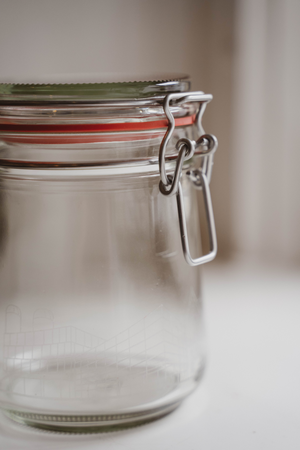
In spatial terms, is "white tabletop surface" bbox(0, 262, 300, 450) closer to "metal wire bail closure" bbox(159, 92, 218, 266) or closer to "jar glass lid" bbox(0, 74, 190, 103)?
"metal wire bail closure" bbox(159, 92, 218, 266)

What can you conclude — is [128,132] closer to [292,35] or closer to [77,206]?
[77,206]

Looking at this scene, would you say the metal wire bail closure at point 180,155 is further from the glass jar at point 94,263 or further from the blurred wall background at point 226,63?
the blurred wall background at point 226,63

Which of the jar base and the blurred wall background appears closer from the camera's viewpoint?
the jar base

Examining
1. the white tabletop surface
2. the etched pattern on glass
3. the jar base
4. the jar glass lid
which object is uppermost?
the jar glass lid

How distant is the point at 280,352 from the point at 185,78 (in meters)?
0.31

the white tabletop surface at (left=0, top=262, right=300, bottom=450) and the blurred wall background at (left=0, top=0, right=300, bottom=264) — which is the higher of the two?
the blurred wall background at (left=0, top=0, right=300, bottom=264)

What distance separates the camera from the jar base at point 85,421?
15.1 inches

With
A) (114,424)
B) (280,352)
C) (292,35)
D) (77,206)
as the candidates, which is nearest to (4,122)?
(77,206)

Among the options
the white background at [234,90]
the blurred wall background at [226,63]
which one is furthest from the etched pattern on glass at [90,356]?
the blurred wall background at [226,63]

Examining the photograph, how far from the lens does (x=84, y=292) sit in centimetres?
40

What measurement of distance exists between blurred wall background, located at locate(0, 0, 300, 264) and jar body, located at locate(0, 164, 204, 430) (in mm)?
328

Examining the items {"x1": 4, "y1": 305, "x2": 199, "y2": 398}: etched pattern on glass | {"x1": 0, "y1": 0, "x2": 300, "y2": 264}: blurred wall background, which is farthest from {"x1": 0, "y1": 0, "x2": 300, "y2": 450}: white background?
{"x1": 4, "y1": 305, "x2": 199, "y2": 398}: etched pattern on glass

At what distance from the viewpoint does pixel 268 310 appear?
2.09 feet

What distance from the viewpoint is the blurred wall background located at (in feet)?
2.24
